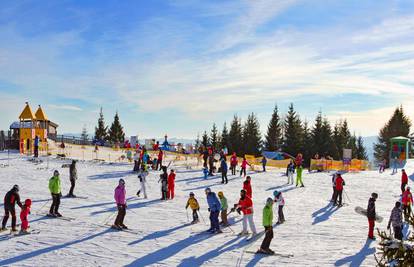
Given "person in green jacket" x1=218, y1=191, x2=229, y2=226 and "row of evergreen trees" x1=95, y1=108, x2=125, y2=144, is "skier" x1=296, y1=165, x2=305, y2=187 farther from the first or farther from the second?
"row of evergreen trees" x1=95, y1=108, x2=125, y2=144

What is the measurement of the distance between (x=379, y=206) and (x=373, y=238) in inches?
300

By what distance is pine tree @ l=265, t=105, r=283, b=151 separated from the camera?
69181 mm

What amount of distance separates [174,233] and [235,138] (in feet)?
187

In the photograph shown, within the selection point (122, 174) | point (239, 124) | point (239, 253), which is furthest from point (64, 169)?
point (239, 124)

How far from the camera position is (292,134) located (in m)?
64.3

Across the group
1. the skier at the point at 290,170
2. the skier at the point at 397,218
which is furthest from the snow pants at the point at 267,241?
the skier at the point at 290,170

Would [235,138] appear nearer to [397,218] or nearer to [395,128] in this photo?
[395,128]

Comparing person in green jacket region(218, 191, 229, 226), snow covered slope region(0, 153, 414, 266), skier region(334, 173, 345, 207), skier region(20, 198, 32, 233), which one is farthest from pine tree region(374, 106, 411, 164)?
skier region(20, 198, 32, 233)

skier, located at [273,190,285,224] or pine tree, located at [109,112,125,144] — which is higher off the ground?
pine tree, located at [109,112,125,144]

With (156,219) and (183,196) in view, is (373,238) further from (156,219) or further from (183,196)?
(183,196)

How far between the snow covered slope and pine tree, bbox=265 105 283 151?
42.1 metres

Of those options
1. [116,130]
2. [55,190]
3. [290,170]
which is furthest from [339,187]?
[116,130]

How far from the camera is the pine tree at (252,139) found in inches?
2697

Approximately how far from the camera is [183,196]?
22.7 meters
